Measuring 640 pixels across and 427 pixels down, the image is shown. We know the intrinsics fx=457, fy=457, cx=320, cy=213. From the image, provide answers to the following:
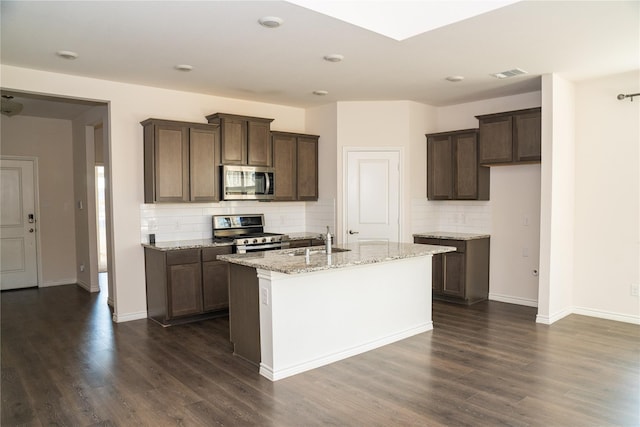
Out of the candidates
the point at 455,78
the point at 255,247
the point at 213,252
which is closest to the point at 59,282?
the point at 213,252

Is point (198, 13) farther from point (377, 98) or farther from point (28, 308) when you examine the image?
point (28, 308)

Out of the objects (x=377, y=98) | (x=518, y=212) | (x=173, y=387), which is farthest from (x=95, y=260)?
(x=518, y=212)

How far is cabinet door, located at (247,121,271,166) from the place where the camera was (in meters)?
5.98

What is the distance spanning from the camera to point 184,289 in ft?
17.0

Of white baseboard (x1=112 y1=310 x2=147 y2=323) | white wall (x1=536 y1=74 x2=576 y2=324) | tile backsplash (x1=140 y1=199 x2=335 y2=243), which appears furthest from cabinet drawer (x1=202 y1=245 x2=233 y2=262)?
white wall (x1=536 y1=74 x2=576 y2=324)

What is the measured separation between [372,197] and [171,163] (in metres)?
2.79

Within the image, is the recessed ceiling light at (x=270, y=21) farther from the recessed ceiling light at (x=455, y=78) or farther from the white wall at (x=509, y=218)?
the white wall at (x=509, y=218)

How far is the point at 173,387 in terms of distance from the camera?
3484 millimetres

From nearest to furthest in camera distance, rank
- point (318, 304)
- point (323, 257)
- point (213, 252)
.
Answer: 1. point (318, 304)
2. point (323, 257)
3. point (213, 252)

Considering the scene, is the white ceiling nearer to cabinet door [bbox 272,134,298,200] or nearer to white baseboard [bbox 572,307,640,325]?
cabinet door [bbox 272,134,298,200]

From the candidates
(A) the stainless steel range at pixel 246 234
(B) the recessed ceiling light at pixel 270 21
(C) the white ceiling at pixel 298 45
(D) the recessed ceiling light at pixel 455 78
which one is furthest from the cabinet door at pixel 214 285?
(D) the recessed ceiling light at pixel 455 78

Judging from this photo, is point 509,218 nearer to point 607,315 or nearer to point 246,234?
point 607,315

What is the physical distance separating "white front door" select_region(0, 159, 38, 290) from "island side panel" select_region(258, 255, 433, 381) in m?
5.73

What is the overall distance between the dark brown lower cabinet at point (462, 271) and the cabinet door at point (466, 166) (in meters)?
0.70
